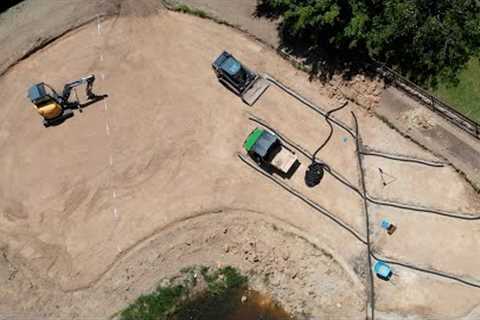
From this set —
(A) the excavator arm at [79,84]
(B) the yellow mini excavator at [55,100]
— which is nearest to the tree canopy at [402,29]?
(A) the excavator arm at [79,84]

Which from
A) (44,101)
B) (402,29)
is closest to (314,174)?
(402,29)

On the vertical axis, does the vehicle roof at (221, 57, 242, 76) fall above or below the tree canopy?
below

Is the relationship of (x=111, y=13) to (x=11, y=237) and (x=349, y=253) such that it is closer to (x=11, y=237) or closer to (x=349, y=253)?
Answer: (x=11, y=237)

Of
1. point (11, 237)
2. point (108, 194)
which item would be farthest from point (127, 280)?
point (11, 237)

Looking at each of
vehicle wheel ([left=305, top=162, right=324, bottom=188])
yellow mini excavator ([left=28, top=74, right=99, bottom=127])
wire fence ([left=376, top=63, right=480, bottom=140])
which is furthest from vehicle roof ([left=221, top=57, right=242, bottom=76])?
wire fence ([left=376, top=63, right=480, bottom=140])

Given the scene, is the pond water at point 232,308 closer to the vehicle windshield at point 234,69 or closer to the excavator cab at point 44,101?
the vehicle windshield at point 234,69

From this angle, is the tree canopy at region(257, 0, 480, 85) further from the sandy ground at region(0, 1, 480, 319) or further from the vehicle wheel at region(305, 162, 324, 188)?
the vehicle wheel at region(305, 162, 324, 188)

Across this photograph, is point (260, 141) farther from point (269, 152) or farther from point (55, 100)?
point (55, 100)
